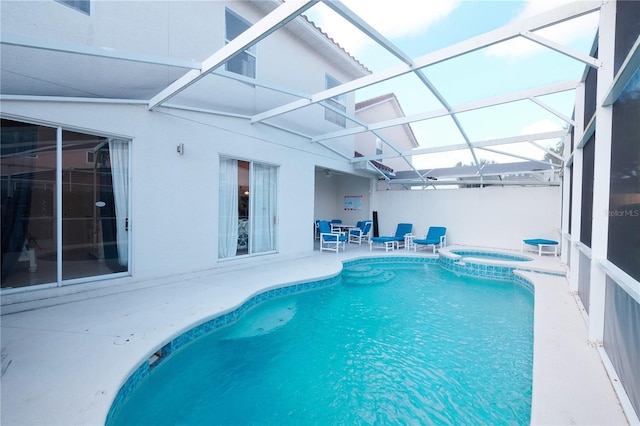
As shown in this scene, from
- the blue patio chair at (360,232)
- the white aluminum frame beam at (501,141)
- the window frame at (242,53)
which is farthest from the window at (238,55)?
the blue patio chair at (360,232)

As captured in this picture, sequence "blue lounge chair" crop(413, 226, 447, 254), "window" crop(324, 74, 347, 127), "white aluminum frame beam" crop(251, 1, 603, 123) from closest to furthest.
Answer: "white aluminum frame beam" crop(251, 1, 603, 123) < "window" crop(324, 74, 347, 127) < "blue lounge chair" crop(413, 226, 447, 254)

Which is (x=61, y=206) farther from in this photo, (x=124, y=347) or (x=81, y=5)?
(x=81, y=5)

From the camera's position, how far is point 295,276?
6109 mm

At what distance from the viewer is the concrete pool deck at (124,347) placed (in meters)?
2.09

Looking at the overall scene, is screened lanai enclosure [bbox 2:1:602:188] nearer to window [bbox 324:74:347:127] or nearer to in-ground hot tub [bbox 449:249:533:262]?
window [bbox 324:74:347:127]

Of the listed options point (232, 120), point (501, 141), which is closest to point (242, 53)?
point (232, 120)

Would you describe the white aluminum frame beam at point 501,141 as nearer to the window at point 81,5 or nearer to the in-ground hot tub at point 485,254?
the in-ground hot tub at point 485,254

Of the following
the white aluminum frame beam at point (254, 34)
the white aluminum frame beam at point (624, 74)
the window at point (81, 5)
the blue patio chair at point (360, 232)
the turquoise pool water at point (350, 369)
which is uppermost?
the window at point (81, 5)

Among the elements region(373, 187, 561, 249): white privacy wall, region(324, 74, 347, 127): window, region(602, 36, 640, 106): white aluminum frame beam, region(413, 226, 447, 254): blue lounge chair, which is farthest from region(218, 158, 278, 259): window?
region(373, 187, 561, 249): white privacy wall

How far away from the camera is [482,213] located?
34.7 ft

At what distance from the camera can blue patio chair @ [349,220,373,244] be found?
11.5m

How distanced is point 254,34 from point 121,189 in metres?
3.49

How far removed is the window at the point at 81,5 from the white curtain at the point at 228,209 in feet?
10.3

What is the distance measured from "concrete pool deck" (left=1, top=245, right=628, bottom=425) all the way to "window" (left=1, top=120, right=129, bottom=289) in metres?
0.50
